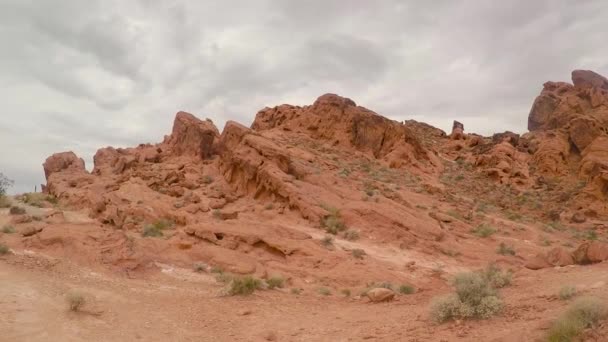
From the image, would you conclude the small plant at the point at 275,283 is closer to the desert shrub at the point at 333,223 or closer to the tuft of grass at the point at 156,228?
the desert shrub at the point at 333,223

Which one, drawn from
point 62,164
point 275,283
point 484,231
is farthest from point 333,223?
point 62,164

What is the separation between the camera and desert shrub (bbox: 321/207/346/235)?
1839 cm

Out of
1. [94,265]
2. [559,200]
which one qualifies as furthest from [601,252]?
[559,200]

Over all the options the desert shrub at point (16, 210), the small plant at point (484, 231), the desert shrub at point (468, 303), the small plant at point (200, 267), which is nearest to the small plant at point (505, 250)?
the small plant at point (484, 231)

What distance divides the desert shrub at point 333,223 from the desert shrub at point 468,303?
30.7ft

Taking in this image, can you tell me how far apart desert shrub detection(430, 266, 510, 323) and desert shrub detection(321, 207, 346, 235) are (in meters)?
9.36

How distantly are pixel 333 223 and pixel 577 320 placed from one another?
41.0 ft

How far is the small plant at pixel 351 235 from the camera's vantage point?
17.9m

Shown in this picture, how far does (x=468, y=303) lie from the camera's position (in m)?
Result: 8.52

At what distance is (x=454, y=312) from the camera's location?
8414mm

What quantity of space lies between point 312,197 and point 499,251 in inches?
293

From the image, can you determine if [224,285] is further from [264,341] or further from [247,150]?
[247,150]

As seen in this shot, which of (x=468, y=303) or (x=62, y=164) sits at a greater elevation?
(x=62, y=164)

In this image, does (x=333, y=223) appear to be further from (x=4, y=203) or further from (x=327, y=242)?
(x=4, y=203)
